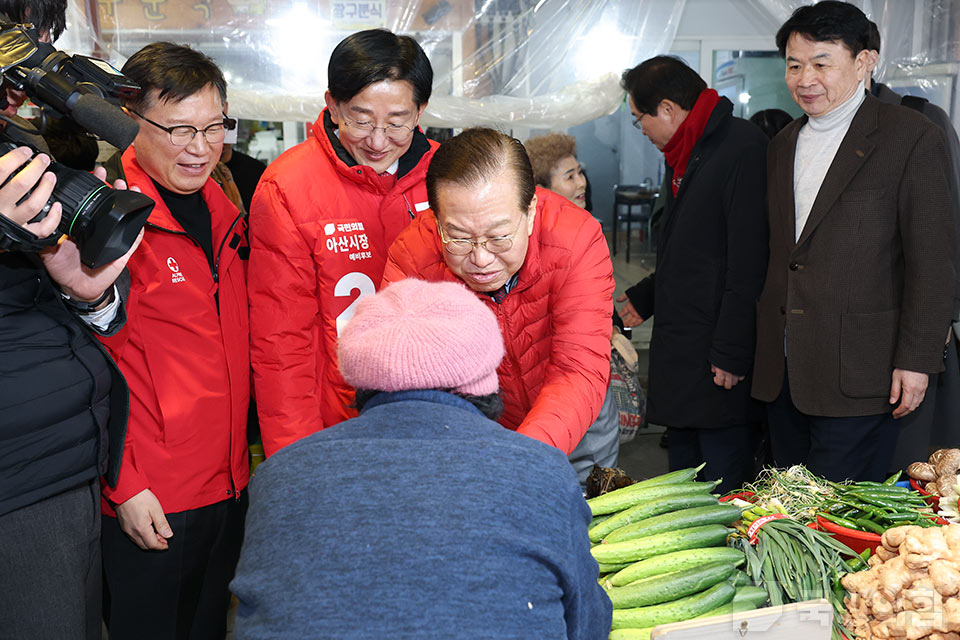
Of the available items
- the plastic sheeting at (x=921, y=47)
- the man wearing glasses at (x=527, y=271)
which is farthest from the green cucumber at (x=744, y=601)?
the plastic sheeting at (x=921, y=47)

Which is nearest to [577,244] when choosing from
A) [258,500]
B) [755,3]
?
[258,500]

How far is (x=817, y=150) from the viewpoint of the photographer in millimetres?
2666

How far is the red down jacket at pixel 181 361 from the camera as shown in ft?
6.15

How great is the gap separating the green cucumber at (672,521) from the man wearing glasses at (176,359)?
976mm

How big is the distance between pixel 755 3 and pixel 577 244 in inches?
143

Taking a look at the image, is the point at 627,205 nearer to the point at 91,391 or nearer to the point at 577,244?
the point at 577,244

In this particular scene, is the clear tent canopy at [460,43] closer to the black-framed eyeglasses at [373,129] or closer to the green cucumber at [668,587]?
the black-framed eyeglasses at [373,129]

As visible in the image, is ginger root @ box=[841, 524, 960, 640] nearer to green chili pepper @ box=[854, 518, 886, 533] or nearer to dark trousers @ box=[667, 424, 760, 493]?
green chili pepper @ box=[854, 518, 886, 533]

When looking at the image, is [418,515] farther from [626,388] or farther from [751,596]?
[626,388]

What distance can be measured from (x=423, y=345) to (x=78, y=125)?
80cm

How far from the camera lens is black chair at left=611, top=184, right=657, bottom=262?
5824 millimetres

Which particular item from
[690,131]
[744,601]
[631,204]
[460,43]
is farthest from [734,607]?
[631,204]

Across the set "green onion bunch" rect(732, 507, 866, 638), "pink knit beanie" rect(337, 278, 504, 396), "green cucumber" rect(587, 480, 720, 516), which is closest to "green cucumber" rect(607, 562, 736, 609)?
"green onion bunch" rect(732, 507, 866, 638)

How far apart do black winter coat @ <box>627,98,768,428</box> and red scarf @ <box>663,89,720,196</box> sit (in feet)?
0.17
